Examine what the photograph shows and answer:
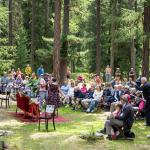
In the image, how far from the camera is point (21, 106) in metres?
17.2

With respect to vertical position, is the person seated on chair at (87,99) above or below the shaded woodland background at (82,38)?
below

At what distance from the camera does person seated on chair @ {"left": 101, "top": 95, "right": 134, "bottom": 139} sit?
12984 mm

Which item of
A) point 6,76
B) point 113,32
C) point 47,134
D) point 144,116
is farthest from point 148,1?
point 113,32

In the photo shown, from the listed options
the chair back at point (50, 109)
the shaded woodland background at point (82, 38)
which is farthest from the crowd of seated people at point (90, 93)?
the shaded woodland background at point (82, 38)

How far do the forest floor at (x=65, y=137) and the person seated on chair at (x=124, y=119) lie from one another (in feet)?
1.44

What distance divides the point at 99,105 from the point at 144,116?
9.96 ft

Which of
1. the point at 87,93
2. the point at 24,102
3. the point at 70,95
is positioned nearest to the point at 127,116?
the point at 24,102

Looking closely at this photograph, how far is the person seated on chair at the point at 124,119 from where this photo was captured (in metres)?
13.0

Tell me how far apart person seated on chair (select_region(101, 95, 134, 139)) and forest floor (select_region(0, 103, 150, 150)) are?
44 cm

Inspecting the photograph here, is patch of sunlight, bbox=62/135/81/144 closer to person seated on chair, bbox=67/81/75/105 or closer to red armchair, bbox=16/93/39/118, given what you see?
red armchair, bbox=16/93/39/118

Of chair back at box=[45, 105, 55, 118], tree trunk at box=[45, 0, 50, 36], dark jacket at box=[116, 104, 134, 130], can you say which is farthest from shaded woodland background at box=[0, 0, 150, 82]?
dark jacket at box=[116, 104, 134, 130]

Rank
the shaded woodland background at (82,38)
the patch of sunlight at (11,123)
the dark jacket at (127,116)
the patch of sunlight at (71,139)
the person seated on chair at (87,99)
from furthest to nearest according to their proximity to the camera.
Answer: the shaded woodland background at (82,38), the person seated on chair at (87,99), the patch of sunlight at (11,123), the dark jacket at (127,116), the patch of sunlight at (71,139)

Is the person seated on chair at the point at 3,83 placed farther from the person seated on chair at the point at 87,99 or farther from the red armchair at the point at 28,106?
the red armchair at the point at 28,106

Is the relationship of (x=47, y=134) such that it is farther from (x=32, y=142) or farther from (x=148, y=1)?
(x=148, y=1)
